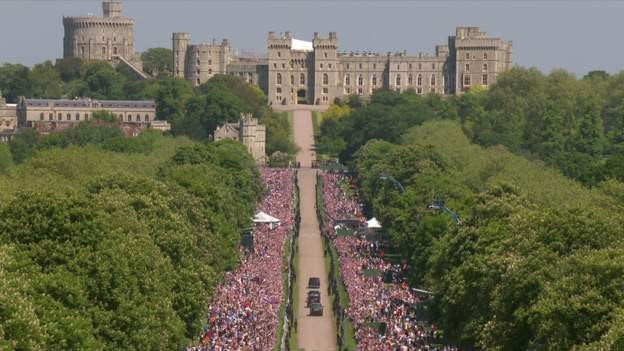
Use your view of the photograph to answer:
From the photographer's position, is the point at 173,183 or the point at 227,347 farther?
the point at 173,183

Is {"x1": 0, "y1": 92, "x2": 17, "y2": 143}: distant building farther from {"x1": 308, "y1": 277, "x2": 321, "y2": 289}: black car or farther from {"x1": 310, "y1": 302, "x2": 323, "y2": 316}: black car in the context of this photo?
{"x1": 310, "y1": 302, "x2": 323, "y2": 316}: black car

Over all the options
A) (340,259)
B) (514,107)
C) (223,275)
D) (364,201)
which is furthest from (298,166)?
(223,275)

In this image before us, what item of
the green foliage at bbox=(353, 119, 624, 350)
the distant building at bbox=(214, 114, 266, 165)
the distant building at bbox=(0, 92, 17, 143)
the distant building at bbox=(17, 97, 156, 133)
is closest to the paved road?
the distant building at bbox=(214, 114, 266, 165)

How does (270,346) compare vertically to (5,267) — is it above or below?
below

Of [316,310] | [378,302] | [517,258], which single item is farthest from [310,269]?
[517,258]

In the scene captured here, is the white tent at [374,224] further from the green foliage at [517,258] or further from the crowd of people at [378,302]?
the crowd of people at [378,302]

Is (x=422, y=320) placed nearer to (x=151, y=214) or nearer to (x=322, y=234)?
(x=151, y=214)
